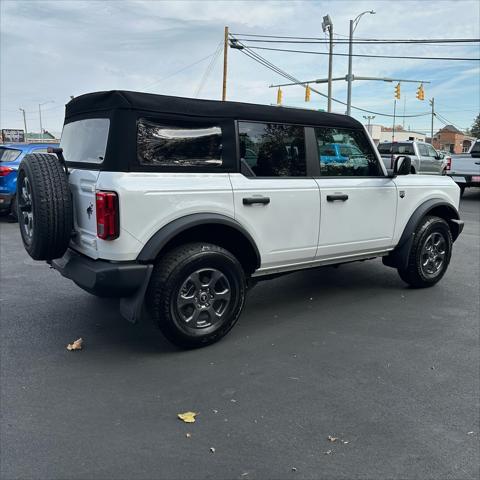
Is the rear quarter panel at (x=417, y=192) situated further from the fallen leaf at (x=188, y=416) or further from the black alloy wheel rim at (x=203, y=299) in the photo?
the fallen leaf at (x=188, y=416)

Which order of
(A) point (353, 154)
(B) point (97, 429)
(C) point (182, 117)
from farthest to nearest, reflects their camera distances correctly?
(A) point (353, 154) < (C) point (182, 117) < (B) point (97, 429)

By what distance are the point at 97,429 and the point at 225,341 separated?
60.7 inches

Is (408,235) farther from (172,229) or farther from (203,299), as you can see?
(172,229)

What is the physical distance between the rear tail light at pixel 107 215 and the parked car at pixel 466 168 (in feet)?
45.1

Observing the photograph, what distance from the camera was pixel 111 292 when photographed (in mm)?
3596

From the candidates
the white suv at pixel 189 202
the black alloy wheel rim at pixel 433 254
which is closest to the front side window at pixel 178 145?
the white suv at pixel 189 202

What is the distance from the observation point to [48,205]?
369cm

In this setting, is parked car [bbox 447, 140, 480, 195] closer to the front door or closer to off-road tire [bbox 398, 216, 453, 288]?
off-road tire [bbox 398, 216, 453, 288]

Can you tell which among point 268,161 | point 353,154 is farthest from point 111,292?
point 353,154

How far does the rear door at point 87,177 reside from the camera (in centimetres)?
369

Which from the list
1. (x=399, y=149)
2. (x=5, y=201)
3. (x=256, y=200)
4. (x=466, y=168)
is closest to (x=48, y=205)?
(x=256, y=200)

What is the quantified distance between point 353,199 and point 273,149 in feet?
3.33

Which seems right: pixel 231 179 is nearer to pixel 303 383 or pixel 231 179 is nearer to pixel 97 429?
pixel 303 383

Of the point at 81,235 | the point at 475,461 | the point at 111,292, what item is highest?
the point at 81,235
